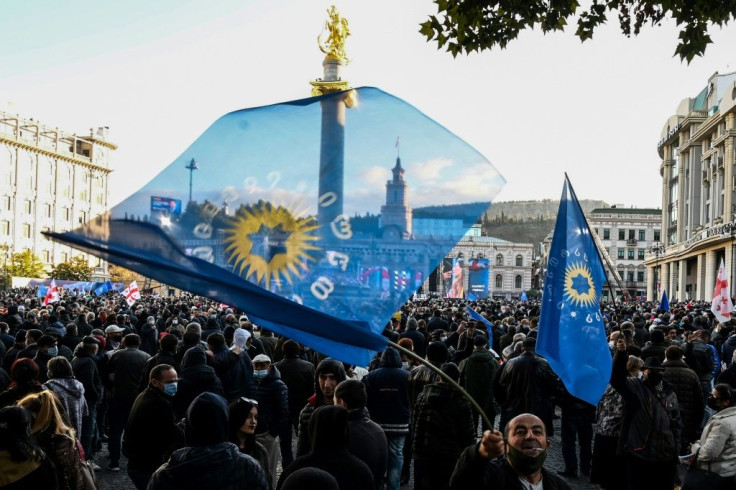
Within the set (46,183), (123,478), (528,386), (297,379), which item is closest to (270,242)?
(297,379)

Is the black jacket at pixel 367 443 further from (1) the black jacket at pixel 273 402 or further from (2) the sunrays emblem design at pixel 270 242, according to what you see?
(1) the black jacket at pixel 273 402

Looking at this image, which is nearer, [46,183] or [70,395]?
[70,395]

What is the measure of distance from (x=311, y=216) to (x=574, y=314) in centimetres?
288

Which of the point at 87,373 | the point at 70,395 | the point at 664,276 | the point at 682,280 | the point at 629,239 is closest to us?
the point at 70,395

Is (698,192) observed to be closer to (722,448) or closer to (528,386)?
(528,386)

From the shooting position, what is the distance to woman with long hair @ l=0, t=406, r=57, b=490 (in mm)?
4676

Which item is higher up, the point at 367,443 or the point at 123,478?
the point at 367,443

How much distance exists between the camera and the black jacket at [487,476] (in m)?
4.17

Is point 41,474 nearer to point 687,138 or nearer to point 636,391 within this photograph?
point 636,391

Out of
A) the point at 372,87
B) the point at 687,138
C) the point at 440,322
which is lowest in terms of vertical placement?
the point at 440,322

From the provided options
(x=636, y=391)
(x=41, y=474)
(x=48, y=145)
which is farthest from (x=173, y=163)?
(x=48, y=145)

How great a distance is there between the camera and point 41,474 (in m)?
4.80

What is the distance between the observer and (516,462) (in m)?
4.18

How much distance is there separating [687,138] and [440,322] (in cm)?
6835
